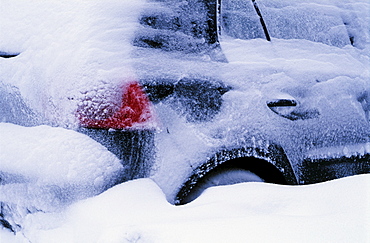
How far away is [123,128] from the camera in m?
1.44

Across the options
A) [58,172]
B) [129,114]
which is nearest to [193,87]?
[129,114]

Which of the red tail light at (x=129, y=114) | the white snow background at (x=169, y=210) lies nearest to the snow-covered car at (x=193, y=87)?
the red tail light at (x=129, y=114)

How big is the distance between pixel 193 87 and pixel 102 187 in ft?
1.94

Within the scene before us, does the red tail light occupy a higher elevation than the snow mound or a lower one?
higher

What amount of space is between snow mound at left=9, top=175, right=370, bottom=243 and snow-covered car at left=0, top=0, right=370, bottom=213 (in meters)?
0.14

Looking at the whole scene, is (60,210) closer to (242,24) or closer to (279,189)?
(279,189)

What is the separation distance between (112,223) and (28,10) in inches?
53.8

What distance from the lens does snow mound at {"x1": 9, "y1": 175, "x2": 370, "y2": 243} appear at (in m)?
1.01

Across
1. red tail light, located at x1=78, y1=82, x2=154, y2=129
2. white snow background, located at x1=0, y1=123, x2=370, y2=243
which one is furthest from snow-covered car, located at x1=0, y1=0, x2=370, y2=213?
white snow background, located at x1=0, y1=123, x2=370, y2=243

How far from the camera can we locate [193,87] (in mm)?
1540

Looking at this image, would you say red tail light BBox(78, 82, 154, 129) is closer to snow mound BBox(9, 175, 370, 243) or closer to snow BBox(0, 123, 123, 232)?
snow BBox(0, 123, 123, 232)

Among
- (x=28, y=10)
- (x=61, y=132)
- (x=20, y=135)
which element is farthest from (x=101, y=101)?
(x=28, y=10)

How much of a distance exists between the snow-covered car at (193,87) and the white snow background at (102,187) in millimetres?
11

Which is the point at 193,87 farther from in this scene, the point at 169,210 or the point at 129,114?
the point at 169,210
